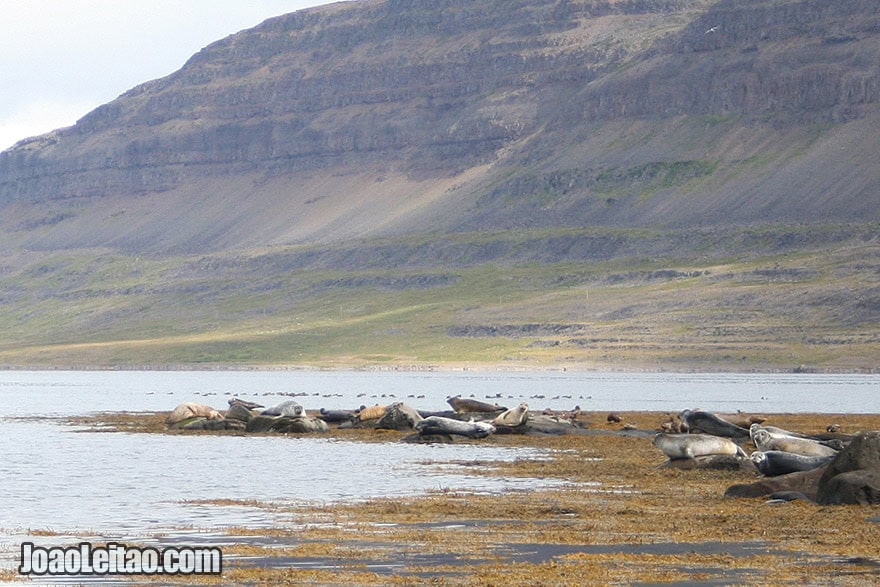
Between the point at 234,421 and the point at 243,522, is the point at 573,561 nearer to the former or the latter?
the point at 243,522

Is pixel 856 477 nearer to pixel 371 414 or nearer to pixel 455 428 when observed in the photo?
pixel 455 428

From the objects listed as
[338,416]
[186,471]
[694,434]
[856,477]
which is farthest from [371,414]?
[856,477]

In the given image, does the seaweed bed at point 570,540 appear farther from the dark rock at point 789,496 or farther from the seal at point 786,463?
the seal at point 786,463

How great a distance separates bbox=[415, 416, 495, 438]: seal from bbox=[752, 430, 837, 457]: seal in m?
15.2

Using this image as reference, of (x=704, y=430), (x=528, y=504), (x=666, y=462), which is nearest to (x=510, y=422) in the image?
(x=704, y=430)

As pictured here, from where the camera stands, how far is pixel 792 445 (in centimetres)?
3884

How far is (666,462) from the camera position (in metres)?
40.9

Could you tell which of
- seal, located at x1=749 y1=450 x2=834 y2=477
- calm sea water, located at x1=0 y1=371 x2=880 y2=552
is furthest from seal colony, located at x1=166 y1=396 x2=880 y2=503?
calm sea water, located at x1=0 y1=371 x2=880 y2=552

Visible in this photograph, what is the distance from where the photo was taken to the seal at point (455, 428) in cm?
5291

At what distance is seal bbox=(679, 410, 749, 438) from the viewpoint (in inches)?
1986

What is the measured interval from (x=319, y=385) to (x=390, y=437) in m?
84.4

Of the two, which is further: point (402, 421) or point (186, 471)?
point (402, 421)

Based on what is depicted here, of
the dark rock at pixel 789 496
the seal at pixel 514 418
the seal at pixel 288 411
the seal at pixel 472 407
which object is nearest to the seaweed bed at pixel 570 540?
the dark rock at pixel 789 496

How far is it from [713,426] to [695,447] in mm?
10353
